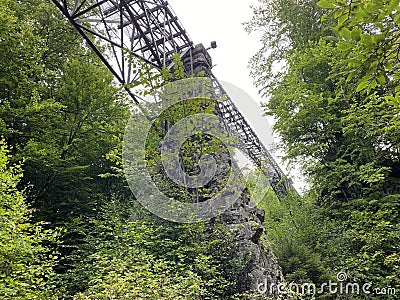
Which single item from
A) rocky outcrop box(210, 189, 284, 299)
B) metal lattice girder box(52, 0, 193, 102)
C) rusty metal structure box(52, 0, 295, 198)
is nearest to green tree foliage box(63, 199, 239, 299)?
rocky outcrop box(210, 189, 284, 299)

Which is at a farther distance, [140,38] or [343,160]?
[343,160]

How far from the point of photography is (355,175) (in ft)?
23.0

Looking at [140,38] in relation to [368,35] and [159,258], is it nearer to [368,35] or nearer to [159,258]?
[159,258]

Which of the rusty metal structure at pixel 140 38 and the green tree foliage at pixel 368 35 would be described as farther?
the rusty metal structure at pixel 140 38

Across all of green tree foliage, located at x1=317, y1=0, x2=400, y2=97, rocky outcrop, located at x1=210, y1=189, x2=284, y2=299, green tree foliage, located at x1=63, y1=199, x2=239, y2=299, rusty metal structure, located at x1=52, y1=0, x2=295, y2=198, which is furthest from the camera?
rusty metal structure, located at x1=52, y1=0, x2=295, y2=198

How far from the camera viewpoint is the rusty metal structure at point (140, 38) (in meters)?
5.43

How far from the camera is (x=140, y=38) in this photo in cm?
641

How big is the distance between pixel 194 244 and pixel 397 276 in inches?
140

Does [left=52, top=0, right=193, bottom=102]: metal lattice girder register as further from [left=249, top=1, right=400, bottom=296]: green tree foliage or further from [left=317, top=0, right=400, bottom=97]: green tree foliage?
[left=317, top=0, right=400, bottom=97]: green tree foliage

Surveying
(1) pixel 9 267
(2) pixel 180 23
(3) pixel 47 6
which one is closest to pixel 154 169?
(1) pixel 9 267

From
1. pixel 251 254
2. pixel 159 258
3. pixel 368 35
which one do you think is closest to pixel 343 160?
pixel 251 254

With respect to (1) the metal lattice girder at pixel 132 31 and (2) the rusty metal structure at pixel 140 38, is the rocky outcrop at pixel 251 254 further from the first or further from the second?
(1) the metal lattice girder at pixel 132 31

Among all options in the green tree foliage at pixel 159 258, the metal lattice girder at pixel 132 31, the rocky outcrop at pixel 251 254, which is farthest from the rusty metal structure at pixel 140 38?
the green tree foliage at pixel 159 258

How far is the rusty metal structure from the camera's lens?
5.43 m
